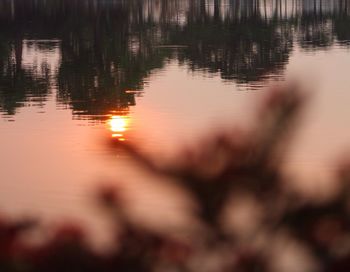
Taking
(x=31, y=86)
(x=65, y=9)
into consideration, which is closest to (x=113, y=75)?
(x=31, y=86)

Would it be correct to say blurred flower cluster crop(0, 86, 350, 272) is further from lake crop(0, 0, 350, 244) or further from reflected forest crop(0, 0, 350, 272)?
lake crop(0, 0, 350, 244)

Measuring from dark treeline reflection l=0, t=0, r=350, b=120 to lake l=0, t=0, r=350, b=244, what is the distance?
0.09m

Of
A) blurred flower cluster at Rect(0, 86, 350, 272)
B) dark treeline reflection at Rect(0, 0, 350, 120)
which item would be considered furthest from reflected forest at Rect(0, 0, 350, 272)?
dark treeline reflection at Rect(0, 0, 350, 120)

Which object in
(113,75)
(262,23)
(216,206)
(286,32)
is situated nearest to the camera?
(216,206)

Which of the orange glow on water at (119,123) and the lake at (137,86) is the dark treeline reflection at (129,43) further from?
the orange glow on water at (119,123)

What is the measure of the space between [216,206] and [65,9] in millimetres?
55534

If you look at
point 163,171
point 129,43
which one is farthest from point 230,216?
point 129,43

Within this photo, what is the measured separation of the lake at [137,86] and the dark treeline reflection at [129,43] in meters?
0.09

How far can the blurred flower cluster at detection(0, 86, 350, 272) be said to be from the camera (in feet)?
13.4

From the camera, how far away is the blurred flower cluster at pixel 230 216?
407 centimetres

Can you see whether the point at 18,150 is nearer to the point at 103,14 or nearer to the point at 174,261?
the point at 174,261

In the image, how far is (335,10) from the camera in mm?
60125

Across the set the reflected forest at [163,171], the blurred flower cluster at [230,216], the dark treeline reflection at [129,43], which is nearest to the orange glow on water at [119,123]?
the reflected forest at [163,171]

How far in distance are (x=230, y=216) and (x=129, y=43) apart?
36033 millimetres
